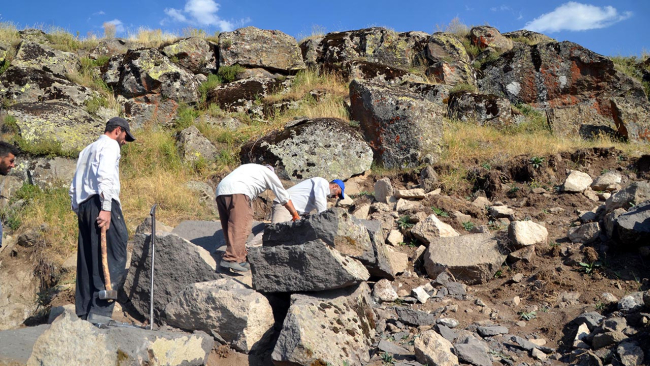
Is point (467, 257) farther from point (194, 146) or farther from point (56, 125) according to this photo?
point (56, 125)

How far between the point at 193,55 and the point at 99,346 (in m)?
11.3

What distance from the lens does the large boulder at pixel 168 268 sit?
4.93 meters

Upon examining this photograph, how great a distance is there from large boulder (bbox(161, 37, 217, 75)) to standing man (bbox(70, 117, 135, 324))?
961 centimetres

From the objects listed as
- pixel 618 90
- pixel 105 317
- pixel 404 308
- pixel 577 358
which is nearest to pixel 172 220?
pixel 105 317

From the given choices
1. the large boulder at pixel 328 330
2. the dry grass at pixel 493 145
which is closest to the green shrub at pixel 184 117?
the dry grass at pixel 493 145

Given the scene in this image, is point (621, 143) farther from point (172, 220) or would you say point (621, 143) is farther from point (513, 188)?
point (172, 220)

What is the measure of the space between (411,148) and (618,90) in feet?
22.9

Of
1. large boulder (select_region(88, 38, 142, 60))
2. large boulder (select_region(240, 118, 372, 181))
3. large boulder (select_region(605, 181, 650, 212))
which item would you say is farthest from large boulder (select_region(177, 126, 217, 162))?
large boulder (select_region(605, 181, 650, 212))

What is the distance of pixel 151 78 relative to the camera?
39.4 ft

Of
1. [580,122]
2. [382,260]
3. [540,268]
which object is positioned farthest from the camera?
[580,122]

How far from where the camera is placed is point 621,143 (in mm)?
10398

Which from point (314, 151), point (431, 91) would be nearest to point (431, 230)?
point (314, 151)

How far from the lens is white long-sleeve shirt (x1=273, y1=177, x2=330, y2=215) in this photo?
6.21 m

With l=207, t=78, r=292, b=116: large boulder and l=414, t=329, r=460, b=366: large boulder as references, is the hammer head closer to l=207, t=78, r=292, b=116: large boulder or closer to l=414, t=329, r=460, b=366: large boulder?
l=414, t=329, r=460, b=366: large boulder
